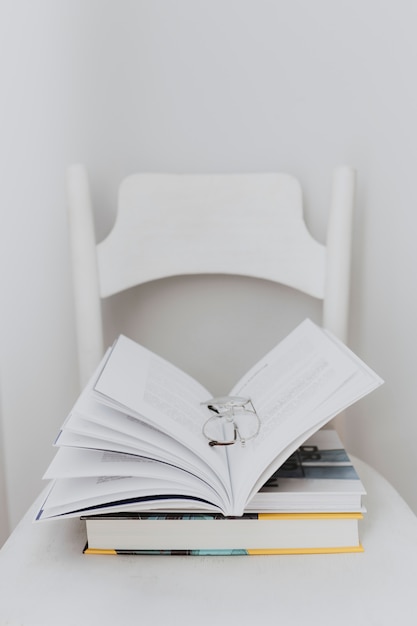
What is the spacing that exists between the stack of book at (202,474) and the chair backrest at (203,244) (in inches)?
8.1

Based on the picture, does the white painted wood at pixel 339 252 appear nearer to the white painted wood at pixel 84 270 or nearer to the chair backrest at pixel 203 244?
the chair backrest at pixel 203 244

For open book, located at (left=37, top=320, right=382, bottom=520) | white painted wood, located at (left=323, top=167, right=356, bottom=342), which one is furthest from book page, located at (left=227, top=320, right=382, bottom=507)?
white painted wood, located at (left=323, top=167, right=356, bottom=342)

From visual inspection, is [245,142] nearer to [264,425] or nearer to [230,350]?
[230,350]

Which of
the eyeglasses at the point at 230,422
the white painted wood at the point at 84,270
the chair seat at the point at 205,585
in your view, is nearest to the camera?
the chair seat at the point at 205,585

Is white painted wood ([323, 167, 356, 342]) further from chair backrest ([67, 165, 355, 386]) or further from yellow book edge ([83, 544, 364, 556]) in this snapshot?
yellow book edge ([83, 544, 364, 556])

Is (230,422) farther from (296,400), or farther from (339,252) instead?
(339,252)

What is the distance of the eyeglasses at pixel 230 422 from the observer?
0.60m

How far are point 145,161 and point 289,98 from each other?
0.63 feet

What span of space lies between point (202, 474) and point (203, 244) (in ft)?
1.21

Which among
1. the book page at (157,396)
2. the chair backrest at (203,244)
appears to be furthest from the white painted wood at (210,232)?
the book page at (157,396)

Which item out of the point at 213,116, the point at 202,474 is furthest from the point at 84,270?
the point at 202,474

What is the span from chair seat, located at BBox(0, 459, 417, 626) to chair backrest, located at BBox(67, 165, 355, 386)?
0.29 meters

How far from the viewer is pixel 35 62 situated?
85cm

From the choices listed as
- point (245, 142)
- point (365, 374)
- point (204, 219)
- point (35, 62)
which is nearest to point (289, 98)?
point (245, 142)
